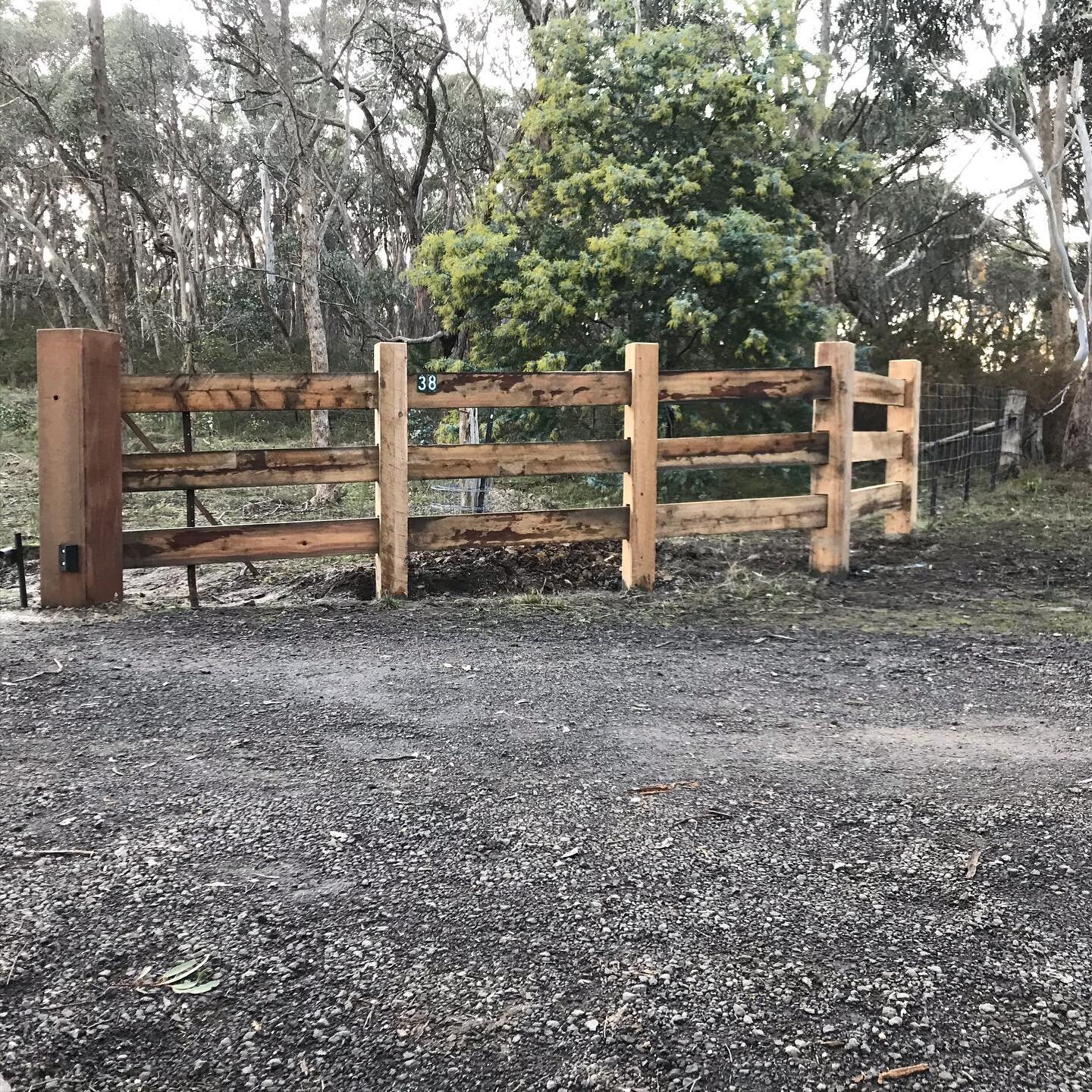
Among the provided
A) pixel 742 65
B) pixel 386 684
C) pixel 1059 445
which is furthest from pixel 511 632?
pixel 1059 445

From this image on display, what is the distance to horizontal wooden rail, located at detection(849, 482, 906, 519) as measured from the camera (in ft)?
29.1

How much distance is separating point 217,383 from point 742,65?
433 inches

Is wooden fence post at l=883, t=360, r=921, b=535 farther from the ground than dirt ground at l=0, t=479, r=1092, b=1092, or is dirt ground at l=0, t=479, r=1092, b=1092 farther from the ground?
wooden fence post at l=883, t=360, r=921, b=535

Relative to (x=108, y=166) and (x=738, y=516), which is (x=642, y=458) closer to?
(x=738, y=516)

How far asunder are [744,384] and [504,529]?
2.05m

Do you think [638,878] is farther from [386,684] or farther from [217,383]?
[217,383]

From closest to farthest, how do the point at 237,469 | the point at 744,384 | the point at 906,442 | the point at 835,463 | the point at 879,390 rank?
the point at 237,469 < the point at 744,384 < the point at 835,463 < the point at 879,390 < the point at 906,442

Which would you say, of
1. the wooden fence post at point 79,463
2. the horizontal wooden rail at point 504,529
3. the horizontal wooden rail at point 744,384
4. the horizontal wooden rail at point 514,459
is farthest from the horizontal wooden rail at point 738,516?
the wooden fence post at point 79,463

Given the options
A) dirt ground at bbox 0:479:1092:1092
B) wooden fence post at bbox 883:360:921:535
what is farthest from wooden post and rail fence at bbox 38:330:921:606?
wooden fence post at bbox 883:360:921:535

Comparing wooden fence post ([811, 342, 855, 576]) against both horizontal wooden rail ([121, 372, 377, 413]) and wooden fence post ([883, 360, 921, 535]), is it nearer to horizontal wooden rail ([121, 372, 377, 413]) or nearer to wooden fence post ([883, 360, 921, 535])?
wooden fence post ([883, 360, 921, 535])

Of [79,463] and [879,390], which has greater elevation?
[879,390]

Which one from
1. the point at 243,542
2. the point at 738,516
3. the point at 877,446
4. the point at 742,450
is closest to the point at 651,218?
the point at 877,446

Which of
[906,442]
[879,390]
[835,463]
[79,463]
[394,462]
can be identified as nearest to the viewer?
[79,463]

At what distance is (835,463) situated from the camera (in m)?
8.20
